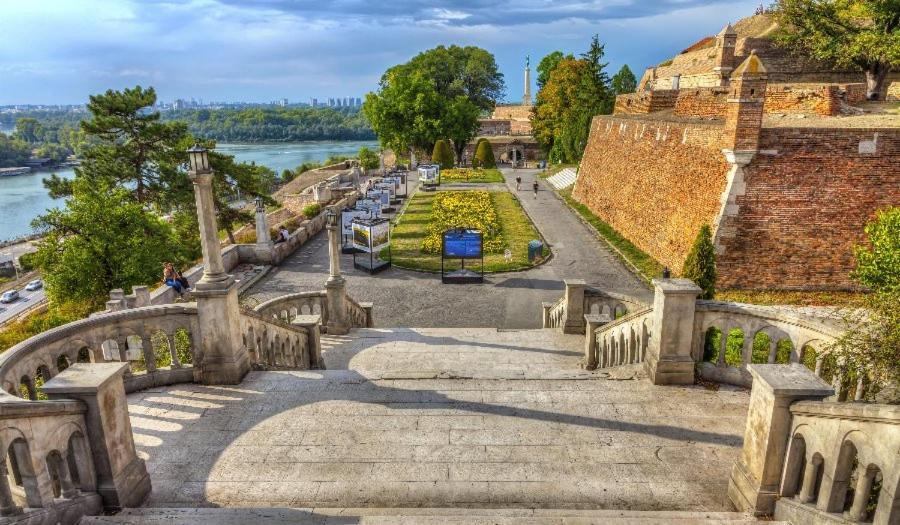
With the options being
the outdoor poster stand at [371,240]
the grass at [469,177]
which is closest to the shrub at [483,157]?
the grass at [469,177]

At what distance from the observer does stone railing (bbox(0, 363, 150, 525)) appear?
11.5 feet

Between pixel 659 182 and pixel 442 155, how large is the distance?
32.2 meters

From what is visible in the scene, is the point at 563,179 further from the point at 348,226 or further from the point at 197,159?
the point at 197,159

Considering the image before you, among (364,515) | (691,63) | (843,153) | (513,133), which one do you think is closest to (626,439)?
(364,515)

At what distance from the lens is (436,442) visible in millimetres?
5375

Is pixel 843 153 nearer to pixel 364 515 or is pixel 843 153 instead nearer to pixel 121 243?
pixel 364 515

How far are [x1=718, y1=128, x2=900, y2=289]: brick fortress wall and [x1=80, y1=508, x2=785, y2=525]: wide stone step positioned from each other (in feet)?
41.3

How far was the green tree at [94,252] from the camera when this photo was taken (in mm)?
16078

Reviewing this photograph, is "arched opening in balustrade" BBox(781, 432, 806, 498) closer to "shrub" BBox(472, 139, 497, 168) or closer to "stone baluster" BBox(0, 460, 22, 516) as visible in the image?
"stone baluster" BBox(0, 460, 22, 516)

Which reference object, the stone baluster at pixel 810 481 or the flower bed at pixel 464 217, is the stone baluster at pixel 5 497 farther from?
the flower bed at pixel 464 217

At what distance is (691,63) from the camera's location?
39500mm

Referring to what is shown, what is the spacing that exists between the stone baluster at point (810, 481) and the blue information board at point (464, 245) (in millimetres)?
13759

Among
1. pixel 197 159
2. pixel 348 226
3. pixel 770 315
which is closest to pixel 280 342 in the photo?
pixel 197 159

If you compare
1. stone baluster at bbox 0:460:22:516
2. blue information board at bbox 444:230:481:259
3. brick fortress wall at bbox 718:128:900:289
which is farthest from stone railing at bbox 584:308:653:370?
blue information board at bbox 444:230:481:259
